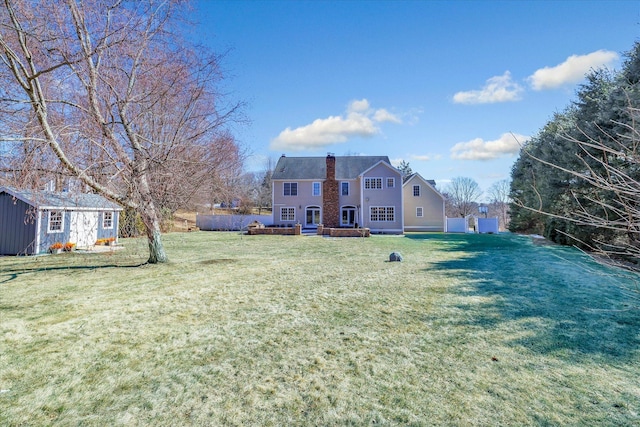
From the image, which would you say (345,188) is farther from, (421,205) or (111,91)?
(111,91)

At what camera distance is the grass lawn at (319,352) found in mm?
2805

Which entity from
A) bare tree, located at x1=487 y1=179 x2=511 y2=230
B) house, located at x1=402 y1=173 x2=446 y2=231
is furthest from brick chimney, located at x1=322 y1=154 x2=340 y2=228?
bare tree, located at x1=487 y1=179 x2=511 y2=230

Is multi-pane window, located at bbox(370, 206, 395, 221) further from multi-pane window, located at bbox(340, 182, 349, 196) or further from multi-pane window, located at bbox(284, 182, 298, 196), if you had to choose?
multi-pane window, located at bbox(284, 182, 298, 196)

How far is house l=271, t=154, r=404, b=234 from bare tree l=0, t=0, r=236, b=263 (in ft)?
58.8

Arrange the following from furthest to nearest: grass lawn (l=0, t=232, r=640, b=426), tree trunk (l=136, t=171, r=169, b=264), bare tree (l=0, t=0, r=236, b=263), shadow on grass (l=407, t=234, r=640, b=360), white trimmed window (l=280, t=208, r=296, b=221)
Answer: white trimmed window (l=280, t=208, r=296, b=221)
tree trunk (l=136, t=171, r=169, b=264)
bare tree (l=0, t=0, r=236, b=263)
shadow on grass (l=407, t=234, r=640, b=360)
grass lawn (l=0, t=232, r=640, b=426)

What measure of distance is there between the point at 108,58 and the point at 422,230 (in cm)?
2566

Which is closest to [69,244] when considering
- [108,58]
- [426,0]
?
[108,58]

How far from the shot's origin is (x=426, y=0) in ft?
29.8

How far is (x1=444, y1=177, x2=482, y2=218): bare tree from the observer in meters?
48.7

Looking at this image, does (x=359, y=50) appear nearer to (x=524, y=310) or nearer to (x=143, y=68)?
(x=143, y=68)

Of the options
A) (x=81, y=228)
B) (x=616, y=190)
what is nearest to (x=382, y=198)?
(x=81, y=228)

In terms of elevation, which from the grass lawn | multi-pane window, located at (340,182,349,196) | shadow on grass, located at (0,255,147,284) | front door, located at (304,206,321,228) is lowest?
the grass lawn

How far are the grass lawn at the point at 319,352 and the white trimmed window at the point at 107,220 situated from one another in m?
10.6

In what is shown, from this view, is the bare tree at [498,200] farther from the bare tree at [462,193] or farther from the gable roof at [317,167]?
the gable roof at [317,167]
